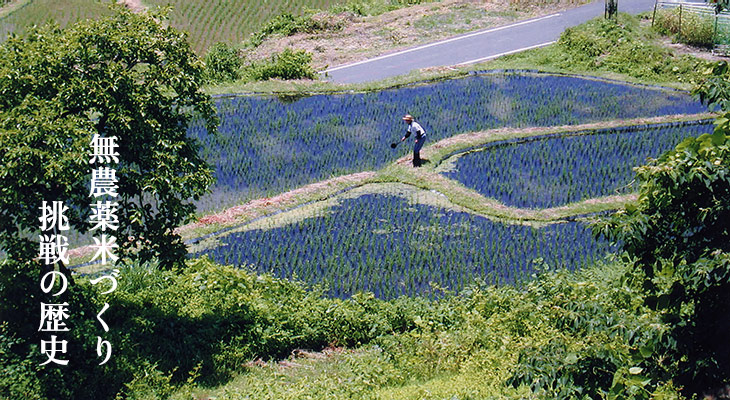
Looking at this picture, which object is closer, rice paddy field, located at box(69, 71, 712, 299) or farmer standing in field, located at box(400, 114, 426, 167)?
rice paddy field, located at box(69, 71, 712, 299)

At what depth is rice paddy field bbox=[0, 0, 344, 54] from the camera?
26.6 metres

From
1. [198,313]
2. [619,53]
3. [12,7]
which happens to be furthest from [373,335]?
[12,7]

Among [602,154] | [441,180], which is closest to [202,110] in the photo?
[441,180]

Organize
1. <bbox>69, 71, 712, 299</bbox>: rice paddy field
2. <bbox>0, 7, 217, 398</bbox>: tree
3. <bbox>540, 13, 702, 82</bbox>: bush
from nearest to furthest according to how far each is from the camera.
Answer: <bbox>0, 7, 217, 398</bbox>: tree < <bbox>69, 71, 712, 299</bbox>: rice paddy field < <bbox>540, 13, 702, 82</bbox>: bush

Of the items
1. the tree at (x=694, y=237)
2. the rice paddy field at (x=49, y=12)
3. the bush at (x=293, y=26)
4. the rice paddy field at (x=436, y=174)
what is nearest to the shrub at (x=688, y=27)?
the rice paddy field at (x=436, y=174)

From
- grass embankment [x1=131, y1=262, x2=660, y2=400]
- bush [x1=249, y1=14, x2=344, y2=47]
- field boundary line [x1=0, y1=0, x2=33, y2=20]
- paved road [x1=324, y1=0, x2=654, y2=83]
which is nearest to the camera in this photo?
grass embankment [x1=131, y1=262, x2=660, y2=400]

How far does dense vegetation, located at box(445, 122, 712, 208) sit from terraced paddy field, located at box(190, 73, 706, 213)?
1.08 meters

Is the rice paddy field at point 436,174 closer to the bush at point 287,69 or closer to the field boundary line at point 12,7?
the bush at point 287,69

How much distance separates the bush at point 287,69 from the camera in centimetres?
2112

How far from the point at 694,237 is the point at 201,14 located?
24449mm

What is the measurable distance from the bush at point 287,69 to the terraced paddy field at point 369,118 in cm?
148

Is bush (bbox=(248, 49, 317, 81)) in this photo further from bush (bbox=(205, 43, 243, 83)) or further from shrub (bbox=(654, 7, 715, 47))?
shrub (bbox=(654, 7, 715, 47))

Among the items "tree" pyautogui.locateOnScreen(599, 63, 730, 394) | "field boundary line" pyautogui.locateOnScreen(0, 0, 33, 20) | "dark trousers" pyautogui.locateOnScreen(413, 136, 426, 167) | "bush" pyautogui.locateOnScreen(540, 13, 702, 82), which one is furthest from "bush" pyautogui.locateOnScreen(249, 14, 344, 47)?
"tree" pyautogui.locateOnScreen(599, 63, 730, 394)

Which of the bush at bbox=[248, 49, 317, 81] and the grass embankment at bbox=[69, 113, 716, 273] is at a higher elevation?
the bush at bbox=[248, 49, 317, 81]
